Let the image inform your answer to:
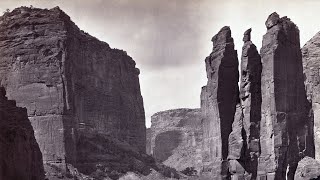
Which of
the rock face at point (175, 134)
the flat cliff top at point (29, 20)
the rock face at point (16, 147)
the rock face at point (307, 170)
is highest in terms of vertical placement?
the flat cliff top at point (29, 20)

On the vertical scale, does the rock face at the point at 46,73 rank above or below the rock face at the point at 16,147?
above

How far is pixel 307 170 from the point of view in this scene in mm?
41906

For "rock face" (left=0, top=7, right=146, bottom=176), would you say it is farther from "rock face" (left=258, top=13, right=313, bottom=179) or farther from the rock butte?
"rock face" (left=258, top=13, right=313, bottom=179)

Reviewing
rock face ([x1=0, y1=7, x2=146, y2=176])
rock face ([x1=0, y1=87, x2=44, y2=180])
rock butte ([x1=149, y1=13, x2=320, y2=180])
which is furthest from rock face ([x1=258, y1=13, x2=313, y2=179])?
rock face ([x1=0, y1=7, x2=146, y2=176])

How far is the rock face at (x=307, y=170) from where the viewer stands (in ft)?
135

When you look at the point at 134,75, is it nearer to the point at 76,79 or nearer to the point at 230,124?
the point at 76,79

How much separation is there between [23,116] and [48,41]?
85.4 feet

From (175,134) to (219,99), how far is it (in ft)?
325

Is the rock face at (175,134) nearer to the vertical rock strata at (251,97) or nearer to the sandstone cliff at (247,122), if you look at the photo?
the sandstone cliff at (247,122)

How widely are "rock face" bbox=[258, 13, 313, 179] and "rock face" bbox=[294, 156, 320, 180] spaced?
75 cm

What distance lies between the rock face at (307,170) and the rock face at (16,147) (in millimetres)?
16407

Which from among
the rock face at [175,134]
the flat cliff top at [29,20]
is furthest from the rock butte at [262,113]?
the rock face at [175,134]

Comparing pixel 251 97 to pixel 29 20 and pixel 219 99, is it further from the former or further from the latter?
pixel 29 20

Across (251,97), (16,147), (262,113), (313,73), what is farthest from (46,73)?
(16,147)
